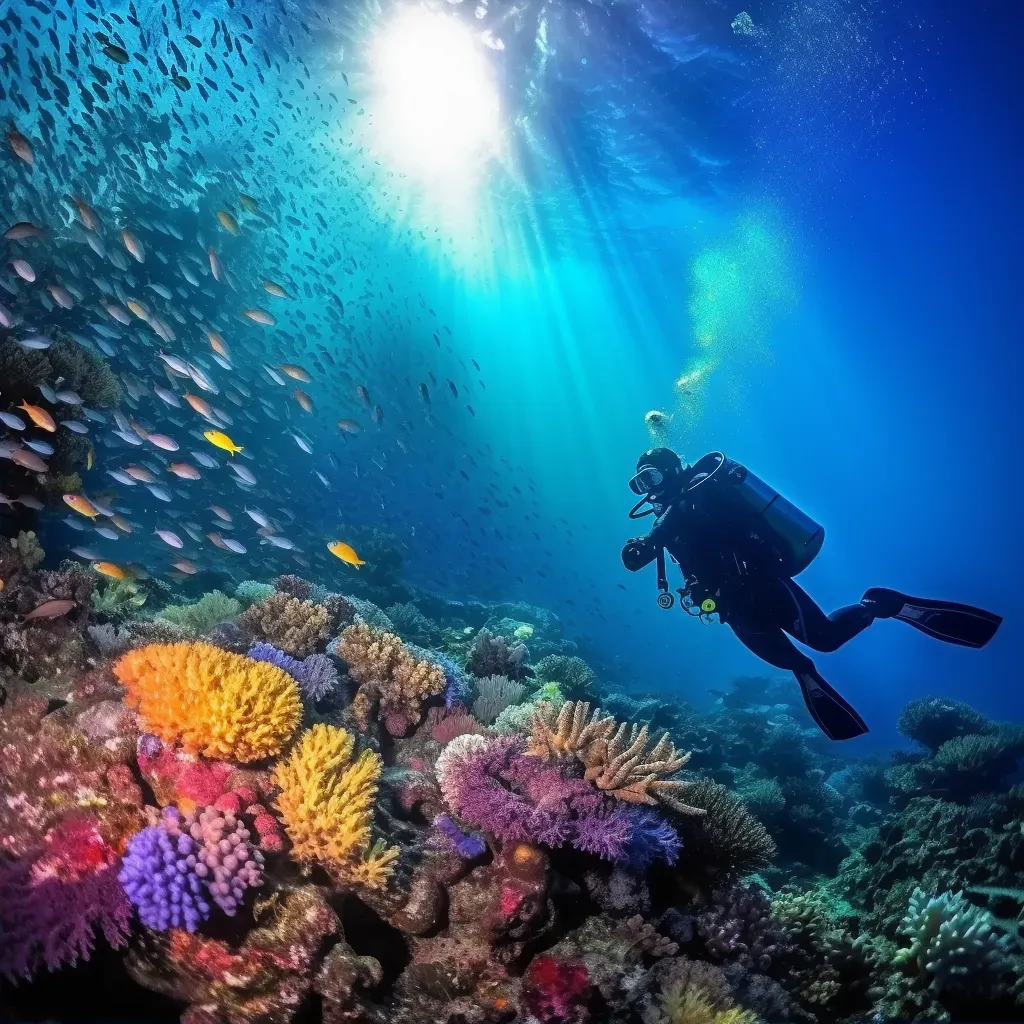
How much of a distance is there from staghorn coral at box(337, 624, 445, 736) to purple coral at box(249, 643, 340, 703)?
36 centimetres

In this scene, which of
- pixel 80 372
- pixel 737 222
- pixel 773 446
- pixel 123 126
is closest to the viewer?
pixel 80 372

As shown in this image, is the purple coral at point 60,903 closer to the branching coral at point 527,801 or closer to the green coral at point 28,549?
the branching coral at point 527,801

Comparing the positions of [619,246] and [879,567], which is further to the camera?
[879,567]

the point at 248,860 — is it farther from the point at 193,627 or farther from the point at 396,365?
the point at 396,365

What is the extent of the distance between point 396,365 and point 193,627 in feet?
127

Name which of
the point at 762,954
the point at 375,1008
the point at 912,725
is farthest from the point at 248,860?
the point at 912,725

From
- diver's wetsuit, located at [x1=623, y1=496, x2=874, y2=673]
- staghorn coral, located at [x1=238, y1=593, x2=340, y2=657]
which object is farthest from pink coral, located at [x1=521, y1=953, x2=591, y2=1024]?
diver's wetsuit, located at [x1=623, y1=496, x2=874, y2=673]

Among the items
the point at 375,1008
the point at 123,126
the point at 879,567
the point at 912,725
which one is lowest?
the point at 375,1008

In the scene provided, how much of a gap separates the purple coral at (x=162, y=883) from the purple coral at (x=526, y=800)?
1585 mm

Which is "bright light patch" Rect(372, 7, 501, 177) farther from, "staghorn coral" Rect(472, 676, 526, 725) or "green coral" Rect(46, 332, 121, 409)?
"staghorn coral" Rect(472, 676, 526, 725)

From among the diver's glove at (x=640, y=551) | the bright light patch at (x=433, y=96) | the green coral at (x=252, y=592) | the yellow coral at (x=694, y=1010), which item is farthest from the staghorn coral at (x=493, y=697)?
the bright light patch at (x=433, y=96)

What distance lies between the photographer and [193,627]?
643 cm

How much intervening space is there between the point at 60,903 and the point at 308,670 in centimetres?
234

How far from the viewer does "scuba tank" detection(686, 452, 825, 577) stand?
7718 millimetres
